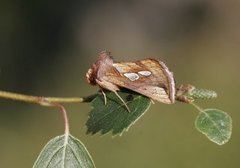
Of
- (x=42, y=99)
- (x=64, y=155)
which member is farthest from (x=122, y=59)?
(x=42, y=99)

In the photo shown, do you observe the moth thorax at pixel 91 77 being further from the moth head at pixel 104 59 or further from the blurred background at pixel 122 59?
the blurred background at pixel 122 59

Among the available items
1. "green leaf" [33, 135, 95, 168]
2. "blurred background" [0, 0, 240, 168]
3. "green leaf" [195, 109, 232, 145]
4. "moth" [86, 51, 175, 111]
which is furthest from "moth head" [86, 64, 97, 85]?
"blurred background" [0, 0, 240, 168]

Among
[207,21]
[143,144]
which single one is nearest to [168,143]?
[143,144]

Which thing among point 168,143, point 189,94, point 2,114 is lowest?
point 168,143

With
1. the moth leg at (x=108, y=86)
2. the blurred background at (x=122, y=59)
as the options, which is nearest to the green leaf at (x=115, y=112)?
the moth leg at (x=108, y=86)

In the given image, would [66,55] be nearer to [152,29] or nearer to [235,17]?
[152,29]

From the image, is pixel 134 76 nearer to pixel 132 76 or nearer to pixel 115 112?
pixel 132 76
